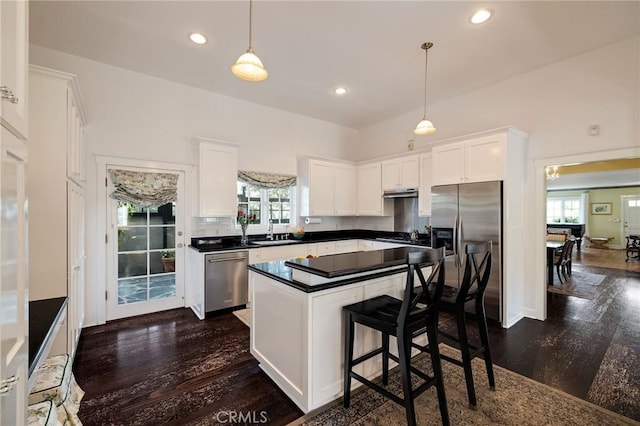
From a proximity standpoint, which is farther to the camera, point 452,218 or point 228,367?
point 452,218

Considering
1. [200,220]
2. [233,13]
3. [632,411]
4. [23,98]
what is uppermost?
[233,13]

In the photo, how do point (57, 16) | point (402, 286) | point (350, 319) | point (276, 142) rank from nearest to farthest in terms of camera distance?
point (350, 319)
point (402, 286)
point (57, 16)
point (276, 142)

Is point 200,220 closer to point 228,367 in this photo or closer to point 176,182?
point 176,182

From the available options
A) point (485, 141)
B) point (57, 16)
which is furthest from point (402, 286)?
point (57, 16)

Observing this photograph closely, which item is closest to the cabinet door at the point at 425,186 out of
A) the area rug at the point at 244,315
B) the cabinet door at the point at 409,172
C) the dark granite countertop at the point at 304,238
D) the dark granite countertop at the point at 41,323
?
the cabinet door at the point at 409,172

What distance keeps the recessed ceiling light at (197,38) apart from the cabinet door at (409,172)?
11.3 feet

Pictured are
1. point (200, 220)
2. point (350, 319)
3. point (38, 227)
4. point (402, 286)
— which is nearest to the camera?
point (350, 319)

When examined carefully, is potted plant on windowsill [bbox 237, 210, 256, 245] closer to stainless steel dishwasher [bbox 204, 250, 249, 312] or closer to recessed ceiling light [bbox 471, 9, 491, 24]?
stainless steel dishwasher [bbox 204, 250, 249, 312]

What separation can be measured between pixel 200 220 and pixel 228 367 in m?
2.38

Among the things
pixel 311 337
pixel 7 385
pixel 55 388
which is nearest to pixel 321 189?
pixel 311 337

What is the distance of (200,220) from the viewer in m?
4.28

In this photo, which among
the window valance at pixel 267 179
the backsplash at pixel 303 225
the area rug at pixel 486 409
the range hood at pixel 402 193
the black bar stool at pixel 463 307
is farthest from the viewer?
the range hood at pixel 402 193

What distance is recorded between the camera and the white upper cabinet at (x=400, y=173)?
4.74 m

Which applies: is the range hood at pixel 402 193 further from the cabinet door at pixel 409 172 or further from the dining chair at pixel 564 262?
the dining chair at pixel 564 262
